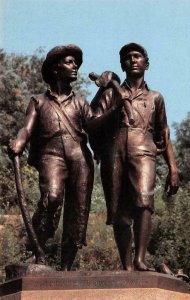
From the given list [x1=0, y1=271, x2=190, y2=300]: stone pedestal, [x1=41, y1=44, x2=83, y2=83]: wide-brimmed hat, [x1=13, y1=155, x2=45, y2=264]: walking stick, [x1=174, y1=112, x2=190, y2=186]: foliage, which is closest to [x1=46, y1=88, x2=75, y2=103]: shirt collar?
[x1=41, y1=44, x2=83, y2=83]: wide-brimmed hat

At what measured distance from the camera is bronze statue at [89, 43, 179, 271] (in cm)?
1166

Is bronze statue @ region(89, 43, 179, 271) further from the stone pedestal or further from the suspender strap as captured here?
the stone pedestal

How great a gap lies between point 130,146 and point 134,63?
102 cm

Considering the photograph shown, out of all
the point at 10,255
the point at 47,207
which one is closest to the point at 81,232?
the point at 47,207

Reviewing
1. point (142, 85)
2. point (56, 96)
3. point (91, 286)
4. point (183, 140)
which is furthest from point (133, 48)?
point (183, 140)

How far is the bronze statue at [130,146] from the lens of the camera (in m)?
A: 11.7

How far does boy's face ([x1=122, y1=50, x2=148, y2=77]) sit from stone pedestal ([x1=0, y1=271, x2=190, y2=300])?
2.51m

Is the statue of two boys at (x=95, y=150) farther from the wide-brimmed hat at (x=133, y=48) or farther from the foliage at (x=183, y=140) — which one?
the foliage at (x=183, y=140)

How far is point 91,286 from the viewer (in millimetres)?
10758

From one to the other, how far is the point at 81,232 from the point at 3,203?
24607mm

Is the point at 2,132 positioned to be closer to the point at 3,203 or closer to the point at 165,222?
the point at 3,203

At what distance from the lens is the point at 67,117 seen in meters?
12.0

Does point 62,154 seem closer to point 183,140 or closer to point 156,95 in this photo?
point 156,95

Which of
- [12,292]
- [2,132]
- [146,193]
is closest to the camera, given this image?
[12,292]
